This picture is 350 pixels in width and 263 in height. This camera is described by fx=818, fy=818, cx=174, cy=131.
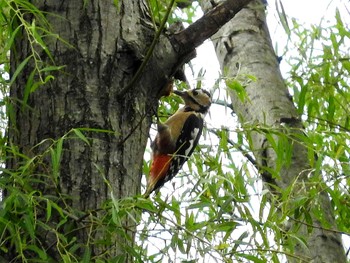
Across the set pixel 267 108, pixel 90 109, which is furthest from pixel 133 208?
pixel 267 108

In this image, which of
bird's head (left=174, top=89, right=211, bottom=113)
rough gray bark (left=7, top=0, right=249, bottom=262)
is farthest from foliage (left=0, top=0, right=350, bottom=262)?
bird's head (left=174, top=89, right=211, bottom=113)

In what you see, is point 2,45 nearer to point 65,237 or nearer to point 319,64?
point 65,237

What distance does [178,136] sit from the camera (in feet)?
10.1

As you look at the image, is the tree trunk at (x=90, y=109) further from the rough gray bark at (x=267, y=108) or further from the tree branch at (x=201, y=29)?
A: the rough gray bark at (x=267, y=108)

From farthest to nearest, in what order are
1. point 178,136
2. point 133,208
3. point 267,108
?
point 178,136 < point 267,108 < point 133,208

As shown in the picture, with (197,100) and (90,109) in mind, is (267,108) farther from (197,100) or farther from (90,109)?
(90,109)

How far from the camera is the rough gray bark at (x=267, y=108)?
246 cm

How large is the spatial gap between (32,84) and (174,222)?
0.43 meters

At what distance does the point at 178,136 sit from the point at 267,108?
1.42 feet

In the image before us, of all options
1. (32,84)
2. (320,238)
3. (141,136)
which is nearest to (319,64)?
(320,238)

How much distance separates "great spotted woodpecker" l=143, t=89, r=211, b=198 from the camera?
9.25ft

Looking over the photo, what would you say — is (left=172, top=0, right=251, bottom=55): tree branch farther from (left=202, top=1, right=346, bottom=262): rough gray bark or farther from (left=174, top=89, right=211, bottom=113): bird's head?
(left=174, top=89, right=211, bottom=113): bird's head

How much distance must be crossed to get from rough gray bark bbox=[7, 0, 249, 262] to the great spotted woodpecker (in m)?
0.76

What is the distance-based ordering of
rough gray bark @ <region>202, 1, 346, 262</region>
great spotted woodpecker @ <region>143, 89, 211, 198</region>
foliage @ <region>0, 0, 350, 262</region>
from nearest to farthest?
foliage @ <region>0, 0, 350, 262</region>
rough gray bark @ <region>202, 1, 346, 262</region>
great spotted woodpecker @ <region>143, 89, 211, 198</region>
